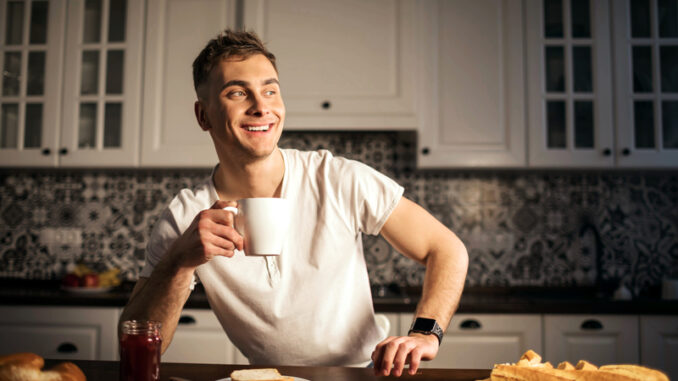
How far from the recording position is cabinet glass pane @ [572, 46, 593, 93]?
2680mm

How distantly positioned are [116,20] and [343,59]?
4.08ft

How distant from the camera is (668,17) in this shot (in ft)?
8.90

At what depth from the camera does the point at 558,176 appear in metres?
→ 2.89

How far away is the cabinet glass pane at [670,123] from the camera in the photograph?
262cm

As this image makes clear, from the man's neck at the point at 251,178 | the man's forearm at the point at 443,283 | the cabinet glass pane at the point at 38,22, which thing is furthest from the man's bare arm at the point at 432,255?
the cabinet glass pane at the point at 38,22

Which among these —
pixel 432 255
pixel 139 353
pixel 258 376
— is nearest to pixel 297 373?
pixel 258 376

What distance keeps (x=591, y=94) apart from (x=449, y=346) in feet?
4.71

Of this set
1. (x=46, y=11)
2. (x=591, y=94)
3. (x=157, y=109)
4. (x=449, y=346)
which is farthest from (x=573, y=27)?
(x=46, y=11)

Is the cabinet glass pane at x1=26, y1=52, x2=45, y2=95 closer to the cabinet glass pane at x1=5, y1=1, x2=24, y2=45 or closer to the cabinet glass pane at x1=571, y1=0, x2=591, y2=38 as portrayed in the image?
the cabinet glass pane at x1=5, y1=1, x2=24, y2=45

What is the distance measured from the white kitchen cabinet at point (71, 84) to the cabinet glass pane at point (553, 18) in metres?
2.08

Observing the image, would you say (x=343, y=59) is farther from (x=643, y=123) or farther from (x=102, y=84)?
(x=643, y=123)

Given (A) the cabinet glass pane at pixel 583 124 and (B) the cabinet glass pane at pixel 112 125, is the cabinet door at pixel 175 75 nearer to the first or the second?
(B) the cabinet glass pane at pixel 112 125

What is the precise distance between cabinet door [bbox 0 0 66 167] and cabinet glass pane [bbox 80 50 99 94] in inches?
4.5

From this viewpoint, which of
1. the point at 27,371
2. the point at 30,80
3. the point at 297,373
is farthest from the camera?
the point at 30,80
